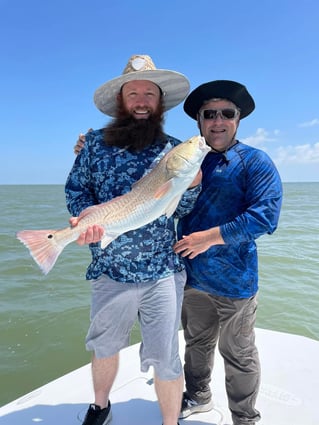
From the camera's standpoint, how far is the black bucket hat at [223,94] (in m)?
2.80

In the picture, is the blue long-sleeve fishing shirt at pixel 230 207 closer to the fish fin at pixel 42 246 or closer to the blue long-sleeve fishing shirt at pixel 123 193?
the blue long-sleeve fishing shirt at pixel 123 193

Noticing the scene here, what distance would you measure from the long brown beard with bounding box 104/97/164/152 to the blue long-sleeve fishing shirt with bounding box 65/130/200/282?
4 cm

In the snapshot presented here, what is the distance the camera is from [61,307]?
7.57 meters

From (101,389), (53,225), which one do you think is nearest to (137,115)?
(101,389)

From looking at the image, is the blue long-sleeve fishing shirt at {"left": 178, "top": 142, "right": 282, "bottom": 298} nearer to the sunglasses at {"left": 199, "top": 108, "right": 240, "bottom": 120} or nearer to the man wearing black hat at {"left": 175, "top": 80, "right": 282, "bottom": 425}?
the man wearing black hat at {"left": 175, "top": 80, "right": 282, "bottom": 425}

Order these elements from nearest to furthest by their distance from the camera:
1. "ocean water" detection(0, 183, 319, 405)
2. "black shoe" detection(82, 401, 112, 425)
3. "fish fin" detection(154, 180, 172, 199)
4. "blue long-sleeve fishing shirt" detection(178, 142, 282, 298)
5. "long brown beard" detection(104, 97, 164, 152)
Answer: "fish fin" detection(154, 180, 172, 199) < "blue long-sleeve fishing shirt" detection(178, 142, 282, 298) < "long brown beard" detection(104, 97, 164, 152) < "black shoe" detection(82, 401, 112, 425) < "ocean water" detection(0, 183, 319, 405)

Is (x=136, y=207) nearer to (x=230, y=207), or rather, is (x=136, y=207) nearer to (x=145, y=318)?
(x=230, y=207)

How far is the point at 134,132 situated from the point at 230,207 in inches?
34.9

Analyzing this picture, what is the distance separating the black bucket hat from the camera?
2.80 metres

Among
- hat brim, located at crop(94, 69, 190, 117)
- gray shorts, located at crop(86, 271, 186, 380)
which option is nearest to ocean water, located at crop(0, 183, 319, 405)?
gray shorts, located at crop(86, 271, 186, 380)

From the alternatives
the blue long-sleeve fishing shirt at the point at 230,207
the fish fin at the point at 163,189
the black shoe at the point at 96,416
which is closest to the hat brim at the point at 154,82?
the blue long-sleeve fishing shirt at the point at 230,207

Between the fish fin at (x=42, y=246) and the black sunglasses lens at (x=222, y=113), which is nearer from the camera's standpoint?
the fish fin at (x=42, y=246)

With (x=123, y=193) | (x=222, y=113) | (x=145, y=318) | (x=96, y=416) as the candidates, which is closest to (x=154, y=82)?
(x=222, y=113)

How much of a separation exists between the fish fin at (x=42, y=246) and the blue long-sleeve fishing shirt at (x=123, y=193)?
328mm
